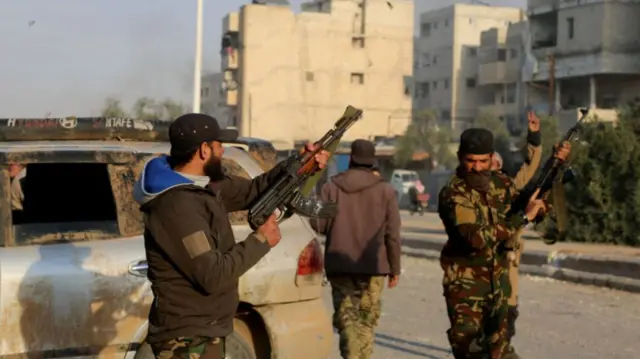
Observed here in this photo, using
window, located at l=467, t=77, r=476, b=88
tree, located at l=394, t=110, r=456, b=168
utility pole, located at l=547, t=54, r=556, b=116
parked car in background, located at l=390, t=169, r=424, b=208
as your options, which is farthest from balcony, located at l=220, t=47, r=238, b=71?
parked car in background, located at l=390, t=169, r=424, b=208

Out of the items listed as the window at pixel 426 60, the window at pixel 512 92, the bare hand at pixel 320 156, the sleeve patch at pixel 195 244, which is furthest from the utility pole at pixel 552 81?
the sleeve patch at pixel 195 244

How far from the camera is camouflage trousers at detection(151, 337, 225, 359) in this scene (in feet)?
13.0

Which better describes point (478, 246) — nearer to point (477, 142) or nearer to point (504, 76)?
point (477, 142)

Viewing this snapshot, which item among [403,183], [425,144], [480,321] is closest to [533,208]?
[480,321]

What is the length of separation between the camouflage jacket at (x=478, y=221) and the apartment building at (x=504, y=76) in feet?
226

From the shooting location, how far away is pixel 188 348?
3957 mm

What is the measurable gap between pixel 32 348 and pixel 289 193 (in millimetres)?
1913

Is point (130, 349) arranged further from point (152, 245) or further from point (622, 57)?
point (622, 57)

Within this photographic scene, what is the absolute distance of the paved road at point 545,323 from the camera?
8523 millimetres

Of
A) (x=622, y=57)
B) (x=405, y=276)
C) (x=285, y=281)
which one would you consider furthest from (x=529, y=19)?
(x=285, y=281)

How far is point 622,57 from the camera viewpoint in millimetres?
63875

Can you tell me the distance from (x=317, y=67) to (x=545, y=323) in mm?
69529

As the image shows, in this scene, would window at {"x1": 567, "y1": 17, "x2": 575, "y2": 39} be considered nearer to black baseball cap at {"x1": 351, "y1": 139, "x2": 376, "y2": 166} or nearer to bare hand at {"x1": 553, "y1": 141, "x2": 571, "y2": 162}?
black baseball cap at {"x1": 351, "y1": 139, "x2": 376, "y2": 166}

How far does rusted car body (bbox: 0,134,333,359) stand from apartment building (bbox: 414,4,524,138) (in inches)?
3200
